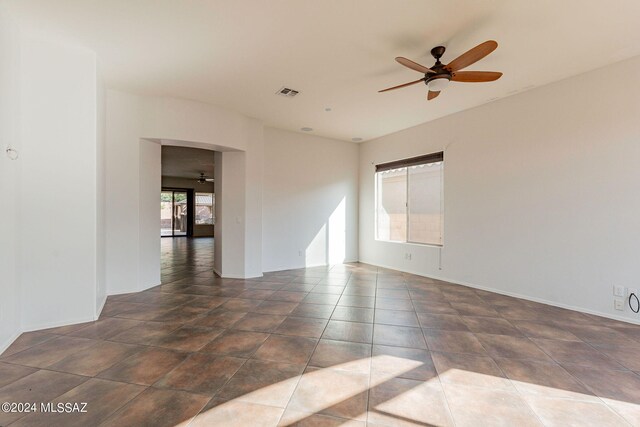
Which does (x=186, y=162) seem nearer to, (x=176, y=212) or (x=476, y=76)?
(x=176, y=212)

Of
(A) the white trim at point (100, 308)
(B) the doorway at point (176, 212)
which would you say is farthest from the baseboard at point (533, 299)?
(B) the doorway at point (176, 212)

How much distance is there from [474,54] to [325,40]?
54.4 inches

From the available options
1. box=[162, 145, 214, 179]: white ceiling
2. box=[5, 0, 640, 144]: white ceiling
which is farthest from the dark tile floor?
box=[162, 145, 214, 179]: white ceiling

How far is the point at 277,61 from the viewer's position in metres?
3.31

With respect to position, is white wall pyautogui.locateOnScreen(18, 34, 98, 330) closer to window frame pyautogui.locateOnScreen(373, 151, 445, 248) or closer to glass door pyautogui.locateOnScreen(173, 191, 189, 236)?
window frame pyautogui.locateOnScreen(373, 151, 445, 248)

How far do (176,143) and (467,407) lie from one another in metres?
4.88

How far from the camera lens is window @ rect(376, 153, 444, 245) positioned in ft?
17.9

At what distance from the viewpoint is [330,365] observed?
7.57 ft

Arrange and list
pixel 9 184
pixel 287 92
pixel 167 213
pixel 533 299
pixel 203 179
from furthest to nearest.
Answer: pixel 167 213 → pixel 203 179 → pixel 287 92 → pixel 533 299 → pixel 9 184

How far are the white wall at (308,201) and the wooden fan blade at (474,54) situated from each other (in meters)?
3.78

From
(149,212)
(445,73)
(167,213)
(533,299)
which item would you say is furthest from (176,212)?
(533,299)

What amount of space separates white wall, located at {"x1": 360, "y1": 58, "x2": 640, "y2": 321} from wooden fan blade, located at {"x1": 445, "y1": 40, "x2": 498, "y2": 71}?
2026mm

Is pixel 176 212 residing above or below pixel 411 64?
below

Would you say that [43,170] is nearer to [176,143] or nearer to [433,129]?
[176,143]
